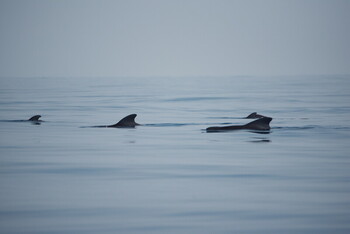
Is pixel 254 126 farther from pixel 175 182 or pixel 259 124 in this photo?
pixel 175 182

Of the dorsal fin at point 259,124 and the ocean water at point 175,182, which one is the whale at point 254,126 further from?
the ocean water at point 175,182

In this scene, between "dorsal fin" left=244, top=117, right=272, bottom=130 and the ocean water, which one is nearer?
the ocean water

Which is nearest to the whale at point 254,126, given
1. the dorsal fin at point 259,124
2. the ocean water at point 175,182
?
the dorsal fin at point 259,124

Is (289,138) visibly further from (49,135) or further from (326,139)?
(49,135)

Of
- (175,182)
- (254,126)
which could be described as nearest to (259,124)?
(254,126)

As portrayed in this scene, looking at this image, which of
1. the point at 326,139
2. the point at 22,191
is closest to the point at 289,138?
the point at 326,139

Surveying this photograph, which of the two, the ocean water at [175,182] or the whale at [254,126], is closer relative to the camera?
the ocean water at [175,182]

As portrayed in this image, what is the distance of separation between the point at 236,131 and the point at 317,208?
13.9 metres

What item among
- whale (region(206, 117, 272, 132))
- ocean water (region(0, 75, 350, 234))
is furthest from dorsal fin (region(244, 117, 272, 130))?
ocean water (region(0, 75, 350, 234))

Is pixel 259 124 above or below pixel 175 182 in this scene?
above

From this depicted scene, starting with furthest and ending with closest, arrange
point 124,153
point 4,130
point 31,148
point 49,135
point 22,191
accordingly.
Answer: point 4,130 < point 49,135 < point 31,148 < point 124,153 < point 22,191

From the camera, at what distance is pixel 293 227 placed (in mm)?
9727

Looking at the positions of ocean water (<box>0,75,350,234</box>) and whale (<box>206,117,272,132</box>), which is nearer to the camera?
ocean water (<box>0,75,350,234</box>)

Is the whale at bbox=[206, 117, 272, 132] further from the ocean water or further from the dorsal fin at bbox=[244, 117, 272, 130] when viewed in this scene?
the ocean water
